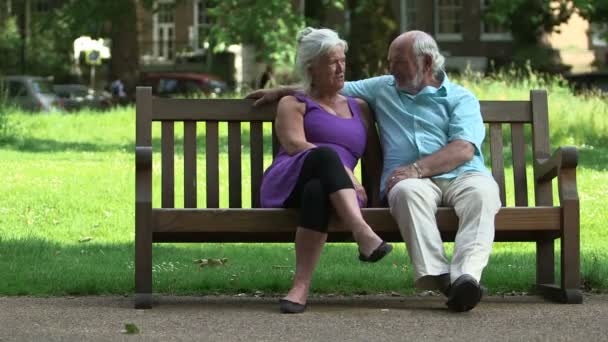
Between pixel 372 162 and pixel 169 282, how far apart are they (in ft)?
4.05

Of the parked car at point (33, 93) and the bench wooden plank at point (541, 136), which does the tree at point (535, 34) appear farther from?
the bench wooden plank at point (541, 136)

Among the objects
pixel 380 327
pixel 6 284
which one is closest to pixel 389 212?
pixel 380 327

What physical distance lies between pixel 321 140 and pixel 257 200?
53 cm

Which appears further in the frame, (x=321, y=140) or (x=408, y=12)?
(x=408, y=12)

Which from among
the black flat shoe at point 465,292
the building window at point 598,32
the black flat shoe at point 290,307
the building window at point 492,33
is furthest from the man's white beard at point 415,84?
the building window at point 492,33

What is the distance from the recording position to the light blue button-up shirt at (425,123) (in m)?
6.70

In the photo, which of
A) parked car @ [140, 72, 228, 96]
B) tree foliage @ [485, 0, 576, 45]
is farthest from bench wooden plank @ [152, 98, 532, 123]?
parked car @ [140, 72, 228, 96]

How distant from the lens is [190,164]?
6984 millimetres

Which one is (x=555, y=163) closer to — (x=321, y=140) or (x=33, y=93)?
(x=321, y=140)

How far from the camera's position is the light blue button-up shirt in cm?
670

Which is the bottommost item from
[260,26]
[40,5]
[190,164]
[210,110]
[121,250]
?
[121,250]

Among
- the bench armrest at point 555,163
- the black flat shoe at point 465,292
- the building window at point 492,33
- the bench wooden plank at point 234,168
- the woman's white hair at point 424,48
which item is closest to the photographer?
the black flat shoe at point 465,292

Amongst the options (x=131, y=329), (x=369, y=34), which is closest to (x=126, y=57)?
(x=369, y=34)

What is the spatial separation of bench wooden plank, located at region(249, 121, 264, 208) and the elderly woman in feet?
1.03
